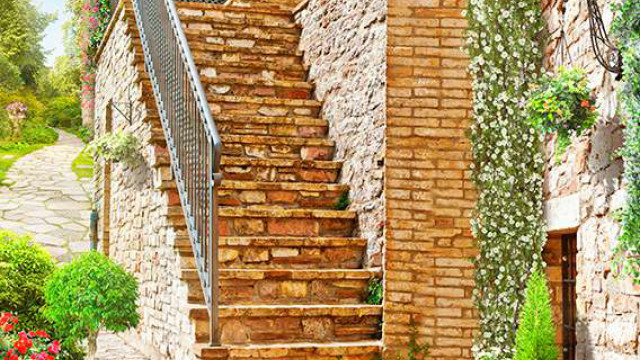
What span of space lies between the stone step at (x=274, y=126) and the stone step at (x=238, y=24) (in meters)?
1.63

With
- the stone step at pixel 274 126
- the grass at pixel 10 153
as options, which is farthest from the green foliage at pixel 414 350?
the grass at pixel 10 153

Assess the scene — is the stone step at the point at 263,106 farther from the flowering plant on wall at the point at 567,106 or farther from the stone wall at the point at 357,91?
the flowering plant on wall at the point at 567,106

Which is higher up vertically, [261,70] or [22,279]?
[261,70]

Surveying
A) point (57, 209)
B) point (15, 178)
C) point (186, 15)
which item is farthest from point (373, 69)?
point (15, 178)

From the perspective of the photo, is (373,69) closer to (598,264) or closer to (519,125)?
(519,125)

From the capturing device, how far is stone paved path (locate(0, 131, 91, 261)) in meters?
14.4

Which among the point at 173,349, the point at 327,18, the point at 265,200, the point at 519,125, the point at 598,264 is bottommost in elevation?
the point at 173,349

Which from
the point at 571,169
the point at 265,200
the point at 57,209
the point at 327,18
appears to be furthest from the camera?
the point at 57,209

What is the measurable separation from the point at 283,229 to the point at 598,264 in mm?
2752

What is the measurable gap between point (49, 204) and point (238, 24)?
827 cm

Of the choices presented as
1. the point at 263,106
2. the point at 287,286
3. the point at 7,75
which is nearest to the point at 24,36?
the point at 7,75

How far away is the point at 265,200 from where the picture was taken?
7.05m

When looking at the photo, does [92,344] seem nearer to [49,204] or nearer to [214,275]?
[214,275]

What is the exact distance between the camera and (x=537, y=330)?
493 centimetres
